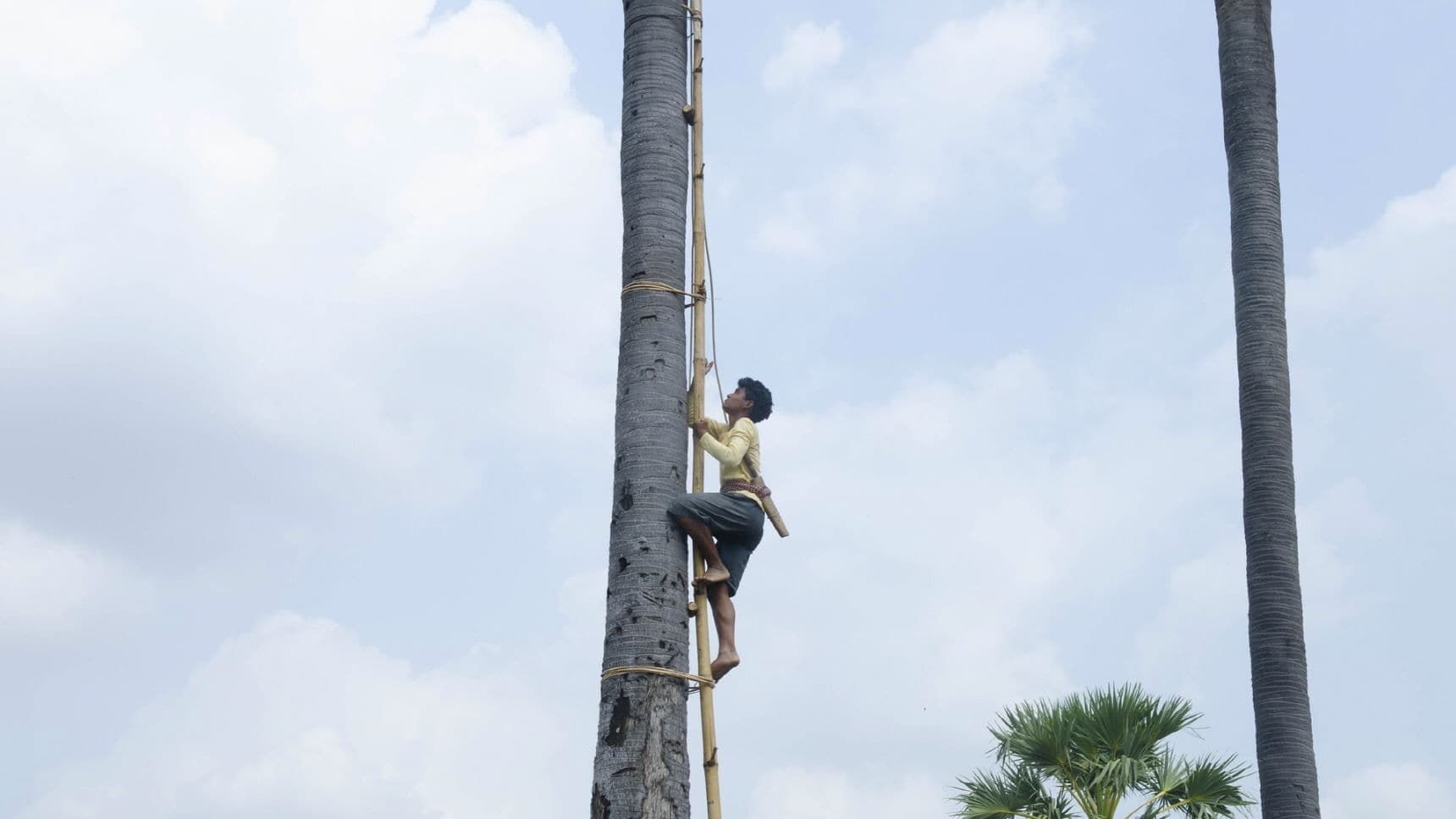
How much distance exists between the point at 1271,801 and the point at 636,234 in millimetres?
6506

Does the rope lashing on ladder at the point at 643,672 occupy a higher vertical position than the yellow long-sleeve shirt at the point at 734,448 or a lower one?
lower

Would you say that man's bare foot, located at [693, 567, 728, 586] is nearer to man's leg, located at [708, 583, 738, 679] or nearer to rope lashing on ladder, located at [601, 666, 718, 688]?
man's leg, located at [708, 583, 738, 679]

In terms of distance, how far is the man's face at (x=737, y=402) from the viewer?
832 cm

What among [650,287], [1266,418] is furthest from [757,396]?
[1266,418]

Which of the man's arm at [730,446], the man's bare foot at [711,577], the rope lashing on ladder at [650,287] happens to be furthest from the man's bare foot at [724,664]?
the rope lashing on ladder at [650,287]

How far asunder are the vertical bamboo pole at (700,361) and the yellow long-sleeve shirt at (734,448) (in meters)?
0.09

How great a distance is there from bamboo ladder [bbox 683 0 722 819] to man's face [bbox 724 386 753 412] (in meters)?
0.34

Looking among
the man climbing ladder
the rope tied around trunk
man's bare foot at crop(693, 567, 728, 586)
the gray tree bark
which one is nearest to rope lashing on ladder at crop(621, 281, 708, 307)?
the rope tied around trunk

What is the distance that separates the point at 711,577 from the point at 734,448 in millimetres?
679

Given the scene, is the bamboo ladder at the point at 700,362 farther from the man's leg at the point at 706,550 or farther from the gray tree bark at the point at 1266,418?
the gray tree bark at the point at 1266,418

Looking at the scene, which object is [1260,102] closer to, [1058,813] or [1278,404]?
[1278,404]

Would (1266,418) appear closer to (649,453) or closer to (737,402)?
(737,402)

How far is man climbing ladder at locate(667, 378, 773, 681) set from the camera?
7465mm

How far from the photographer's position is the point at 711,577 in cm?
752
